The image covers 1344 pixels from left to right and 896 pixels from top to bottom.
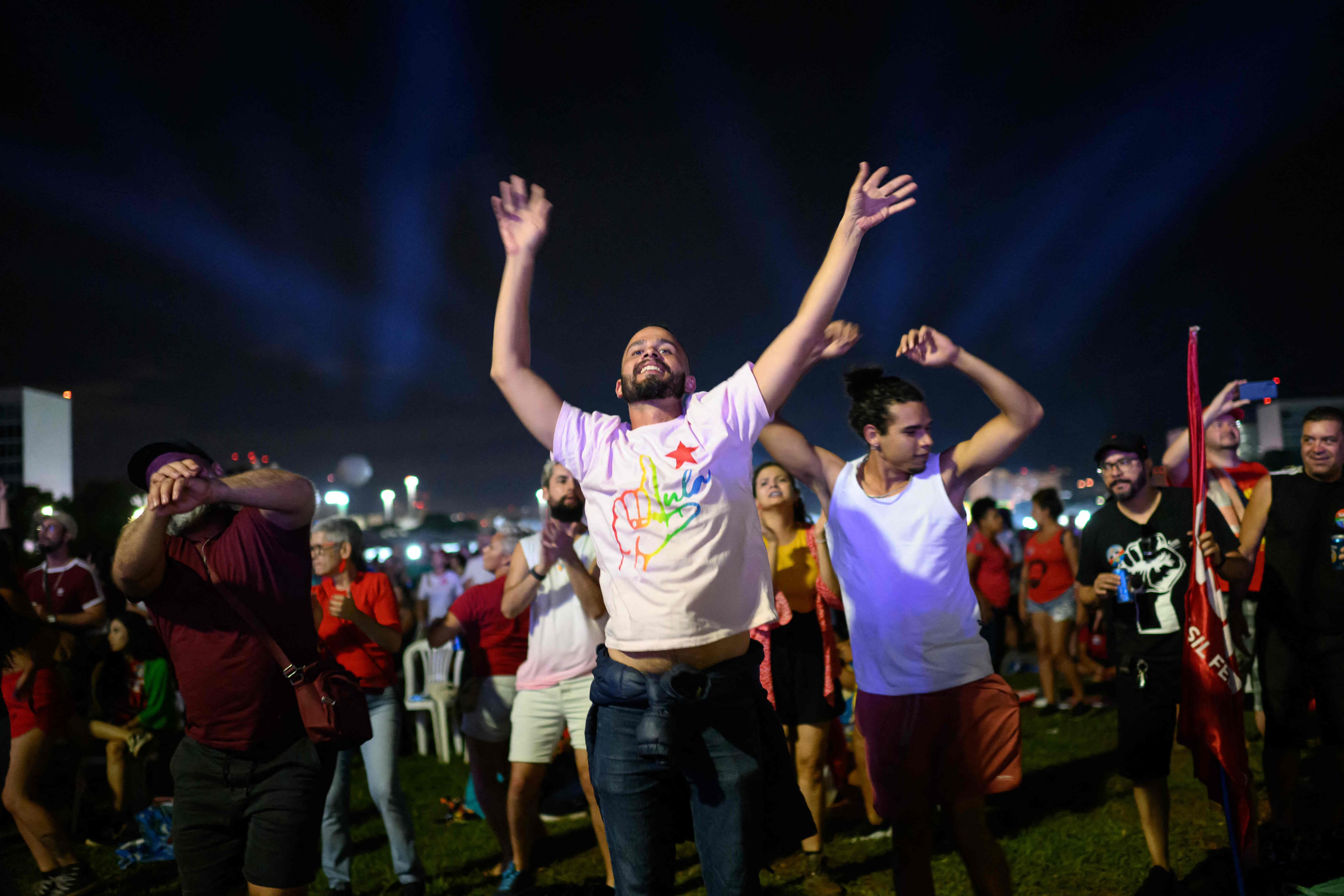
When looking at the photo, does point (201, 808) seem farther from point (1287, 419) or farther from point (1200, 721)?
point (1287, 419)

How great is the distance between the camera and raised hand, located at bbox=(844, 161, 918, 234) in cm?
293

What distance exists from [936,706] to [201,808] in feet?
9.46

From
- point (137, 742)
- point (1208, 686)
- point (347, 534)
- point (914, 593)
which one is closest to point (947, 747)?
point (914, 593)

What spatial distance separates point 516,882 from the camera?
4.90 m

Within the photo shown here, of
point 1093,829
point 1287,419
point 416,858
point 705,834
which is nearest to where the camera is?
point 705,834

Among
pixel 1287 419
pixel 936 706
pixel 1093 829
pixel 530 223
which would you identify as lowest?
pixel 1093 829

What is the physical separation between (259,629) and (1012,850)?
15.2 feet

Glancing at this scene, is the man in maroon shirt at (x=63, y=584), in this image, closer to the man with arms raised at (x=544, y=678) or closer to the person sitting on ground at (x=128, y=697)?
the person sitting on ground at (x=128, y=697)

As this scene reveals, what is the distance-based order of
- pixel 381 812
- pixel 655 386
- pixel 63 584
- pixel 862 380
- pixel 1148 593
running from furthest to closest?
pixel 63 584
pixel 381 812
pixel 1148 593
pixel 862 380
pixel 655 386

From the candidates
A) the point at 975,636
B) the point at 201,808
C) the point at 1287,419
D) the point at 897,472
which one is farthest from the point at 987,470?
the point at 1287,419

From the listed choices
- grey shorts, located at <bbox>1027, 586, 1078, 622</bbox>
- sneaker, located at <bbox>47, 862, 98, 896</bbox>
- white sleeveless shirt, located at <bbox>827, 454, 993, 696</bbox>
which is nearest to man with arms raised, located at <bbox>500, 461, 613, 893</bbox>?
white sleeveless shirt, located at <bbox>827, 454, 993, 696</bbox>

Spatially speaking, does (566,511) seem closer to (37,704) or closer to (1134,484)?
(1134,484)

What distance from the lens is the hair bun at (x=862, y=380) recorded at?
3775 mm

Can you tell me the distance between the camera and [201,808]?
3111 mm
